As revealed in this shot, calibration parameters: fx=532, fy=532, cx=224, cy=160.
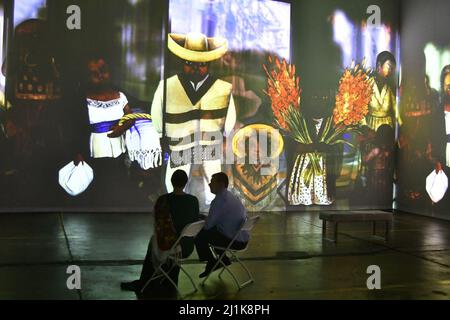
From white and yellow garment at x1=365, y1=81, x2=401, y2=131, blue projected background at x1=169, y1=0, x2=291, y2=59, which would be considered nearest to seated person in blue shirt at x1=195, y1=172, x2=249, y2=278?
blue projected background at x1=169, y1=0, x2=291, y2=59

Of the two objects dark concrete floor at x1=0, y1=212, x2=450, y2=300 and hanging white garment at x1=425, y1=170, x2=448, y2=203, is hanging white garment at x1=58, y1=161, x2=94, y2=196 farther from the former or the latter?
hanging white garment at x1=425, y1=170, x2=448, y2=203

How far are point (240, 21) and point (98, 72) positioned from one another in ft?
11.0

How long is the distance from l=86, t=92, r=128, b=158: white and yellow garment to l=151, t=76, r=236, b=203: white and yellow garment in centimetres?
75

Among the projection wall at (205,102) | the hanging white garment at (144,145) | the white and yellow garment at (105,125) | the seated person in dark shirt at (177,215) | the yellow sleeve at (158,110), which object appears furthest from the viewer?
the yellow sleeve at (158,110)

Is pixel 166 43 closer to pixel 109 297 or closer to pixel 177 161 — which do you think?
pixel 177 161

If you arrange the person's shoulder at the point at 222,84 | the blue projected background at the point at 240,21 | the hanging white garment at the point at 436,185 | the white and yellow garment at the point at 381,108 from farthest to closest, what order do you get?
the white and yellow garment at the point at 381,108 < the person's shoulder at the point at 222,84 < the blue projected background at the point at 240,21 < the hanging white garment at the point at 436,185

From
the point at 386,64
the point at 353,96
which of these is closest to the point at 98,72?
the point at 353,96

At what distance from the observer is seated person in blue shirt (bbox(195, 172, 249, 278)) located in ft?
16.5

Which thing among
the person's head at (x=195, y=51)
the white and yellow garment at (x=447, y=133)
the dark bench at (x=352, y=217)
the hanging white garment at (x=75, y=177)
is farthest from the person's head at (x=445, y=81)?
the hanging white garment at (x=75, y=177)

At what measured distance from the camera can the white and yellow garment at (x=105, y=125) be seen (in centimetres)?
1091

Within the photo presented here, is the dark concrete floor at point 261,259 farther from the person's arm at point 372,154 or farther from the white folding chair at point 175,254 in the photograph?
the person's arm at point 372,154

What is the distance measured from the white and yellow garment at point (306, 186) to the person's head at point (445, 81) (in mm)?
2732

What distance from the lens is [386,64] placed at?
13148 mm

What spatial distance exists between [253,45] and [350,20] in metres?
2.67
